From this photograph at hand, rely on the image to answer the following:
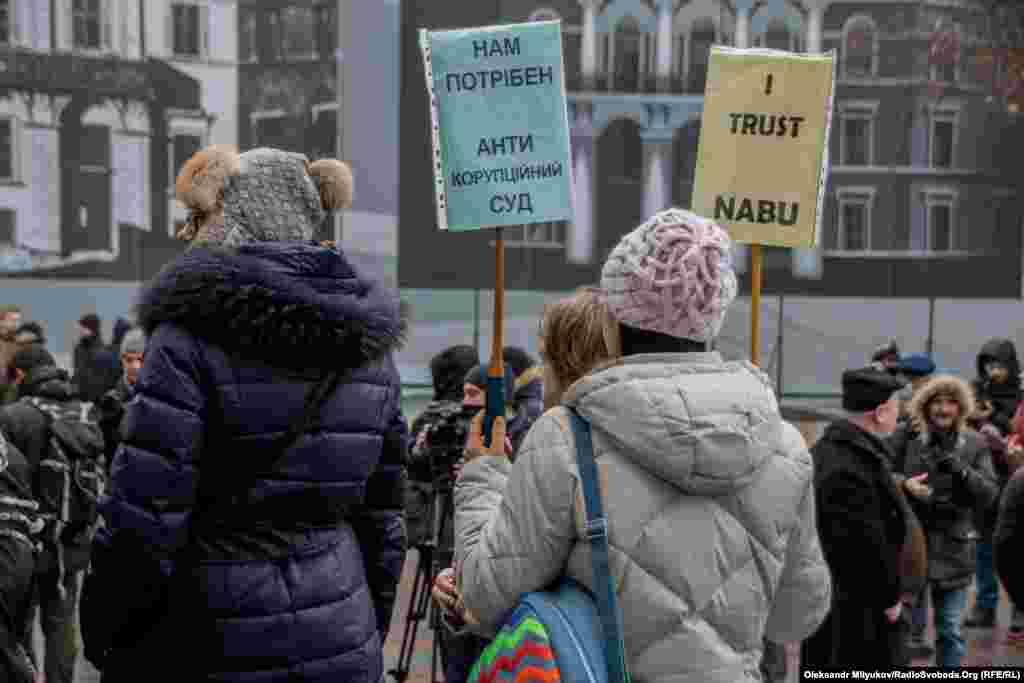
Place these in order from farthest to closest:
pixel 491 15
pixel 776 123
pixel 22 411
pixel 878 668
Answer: pixel 491 15 < pixel 22 411 < pixel 878 668 < pixel 776 123

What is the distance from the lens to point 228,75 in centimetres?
2034

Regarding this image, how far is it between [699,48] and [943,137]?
3.40m

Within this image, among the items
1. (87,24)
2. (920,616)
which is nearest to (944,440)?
(920,616)

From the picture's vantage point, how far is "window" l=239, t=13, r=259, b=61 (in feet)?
66.6

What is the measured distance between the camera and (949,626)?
809cm

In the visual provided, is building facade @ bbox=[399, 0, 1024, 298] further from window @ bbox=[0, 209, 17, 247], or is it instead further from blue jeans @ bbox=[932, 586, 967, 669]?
blue jeans @ bbox=[932, 586, 967, 669]

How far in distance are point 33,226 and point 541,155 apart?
1664cm

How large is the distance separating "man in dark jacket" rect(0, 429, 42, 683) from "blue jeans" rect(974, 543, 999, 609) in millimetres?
6917

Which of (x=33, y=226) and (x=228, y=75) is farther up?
(x=228, y=75)

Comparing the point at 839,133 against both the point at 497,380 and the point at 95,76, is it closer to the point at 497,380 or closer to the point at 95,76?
the point at 95,76

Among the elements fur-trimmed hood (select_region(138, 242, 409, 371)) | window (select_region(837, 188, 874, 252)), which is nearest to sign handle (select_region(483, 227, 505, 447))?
fur-trimmed hood (select_region(138, 242, 409, 371))

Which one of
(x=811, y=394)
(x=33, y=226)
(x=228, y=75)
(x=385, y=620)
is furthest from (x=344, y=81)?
(x=385, y=620)

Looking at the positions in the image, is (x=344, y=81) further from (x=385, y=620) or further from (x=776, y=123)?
(x=385, y=620)

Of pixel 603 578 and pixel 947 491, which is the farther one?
pixel 947 491
